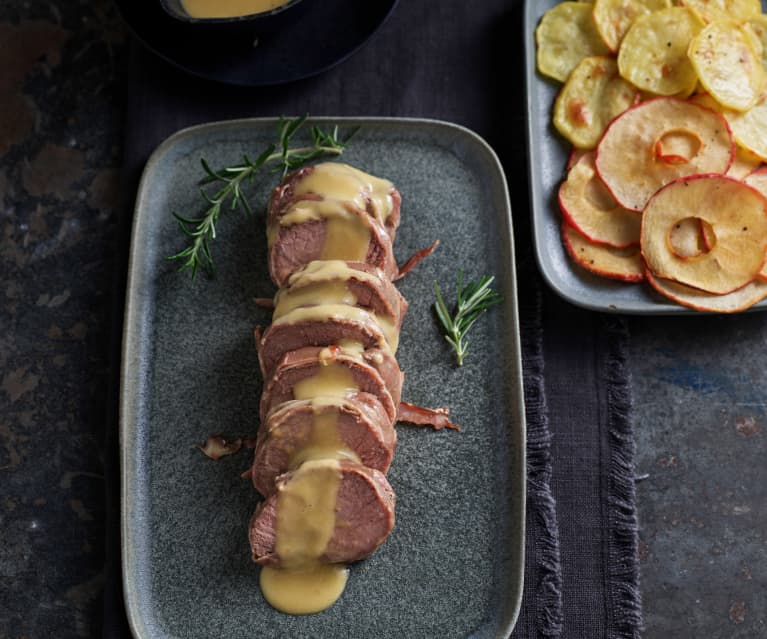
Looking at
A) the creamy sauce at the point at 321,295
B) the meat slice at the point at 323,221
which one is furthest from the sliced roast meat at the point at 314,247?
the creamy sauce at the point at 321,295

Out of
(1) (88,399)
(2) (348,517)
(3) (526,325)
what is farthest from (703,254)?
(1) (88,399)

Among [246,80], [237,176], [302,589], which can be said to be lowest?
[302,589]

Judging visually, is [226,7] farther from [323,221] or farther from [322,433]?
[322,433]

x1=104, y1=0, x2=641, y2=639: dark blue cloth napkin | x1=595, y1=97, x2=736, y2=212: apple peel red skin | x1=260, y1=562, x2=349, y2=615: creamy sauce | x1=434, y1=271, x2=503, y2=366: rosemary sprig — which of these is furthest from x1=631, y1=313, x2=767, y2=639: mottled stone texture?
x1=260, y1=562, x2=349, y2=615: creamy sauce

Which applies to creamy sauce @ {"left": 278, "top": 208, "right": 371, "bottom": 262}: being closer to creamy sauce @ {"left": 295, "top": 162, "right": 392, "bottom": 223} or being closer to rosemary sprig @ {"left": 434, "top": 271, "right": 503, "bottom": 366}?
creamy sauce @ {"left": 295, "top": 162, "right": 392, "bottom": 223}

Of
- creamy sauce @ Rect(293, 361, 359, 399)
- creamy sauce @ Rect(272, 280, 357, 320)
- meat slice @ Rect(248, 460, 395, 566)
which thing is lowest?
meat slice @ Rect(248, 460, 395, 566)
